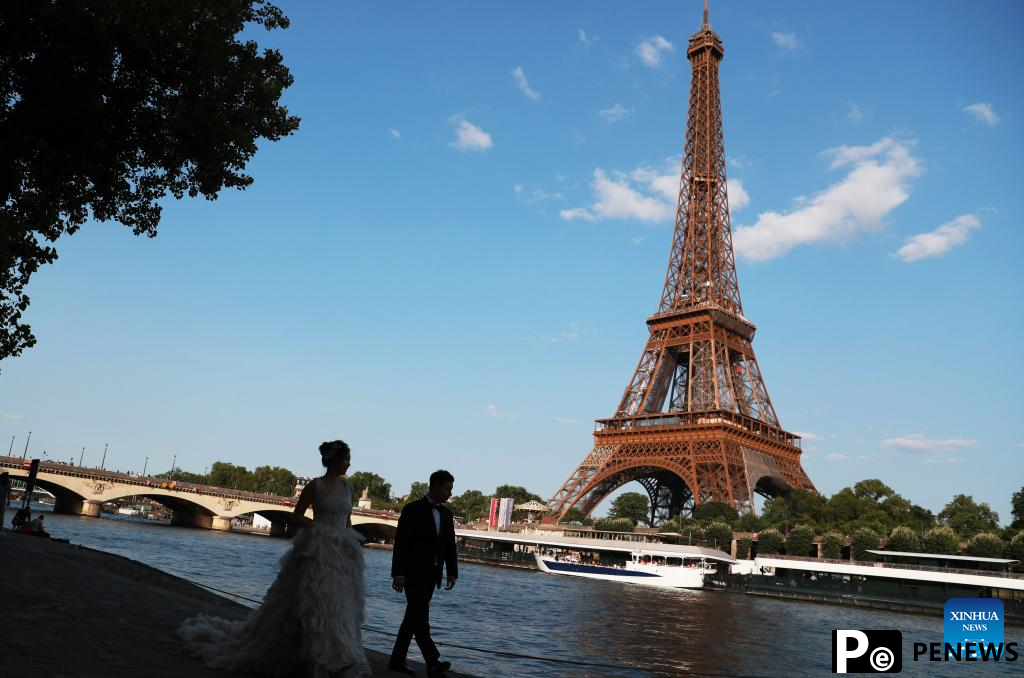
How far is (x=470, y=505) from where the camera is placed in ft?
382

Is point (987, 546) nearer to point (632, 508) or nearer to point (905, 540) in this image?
point (905, 540)

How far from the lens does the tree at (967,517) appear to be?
2830 inches

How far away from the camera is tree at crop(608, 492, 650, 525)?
95.6m

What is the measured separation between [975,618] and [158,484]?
84.2 m

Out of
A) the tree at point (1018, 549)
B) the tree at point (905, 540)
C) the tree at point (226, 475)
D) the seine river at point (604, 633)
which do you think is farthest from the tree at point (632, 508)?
the tree at point (226, 475)

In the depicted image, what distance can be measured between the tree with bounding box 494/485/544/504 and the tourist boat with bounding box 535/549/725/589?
205ft

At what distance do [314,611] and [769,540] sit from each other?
62.4m

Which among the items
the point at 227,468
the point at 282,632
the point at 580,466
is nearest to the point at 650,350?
the point at 580,466

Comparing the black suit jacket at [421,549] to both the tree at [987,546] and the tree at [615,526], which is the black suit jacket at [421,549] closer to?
the tree at [987,546]

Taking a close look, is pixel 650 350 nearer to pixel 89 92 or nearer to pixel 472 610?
pixel 472 610

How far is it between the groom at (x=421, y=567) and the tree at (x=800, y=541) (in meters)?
62.6

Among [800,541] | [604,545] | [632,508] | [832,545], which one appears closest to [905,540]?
[832,545]

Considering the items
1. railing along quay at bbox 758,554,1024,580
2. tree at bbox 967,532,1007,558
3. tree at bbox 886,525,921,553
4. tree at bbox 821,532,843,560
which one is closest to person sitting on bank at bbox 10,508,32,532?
railing along quay at bbox 758,554,1024,580

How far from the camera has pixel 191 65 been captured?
11719mm
